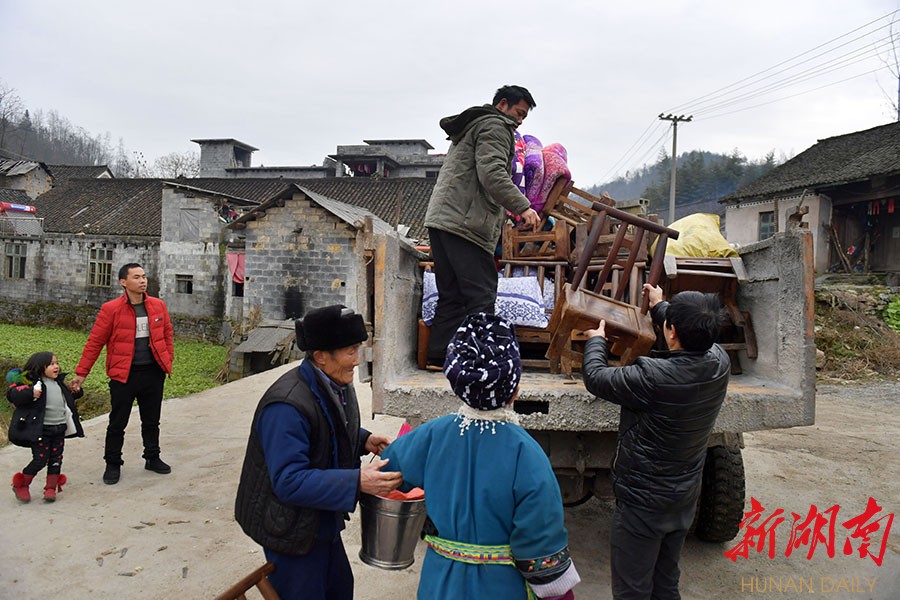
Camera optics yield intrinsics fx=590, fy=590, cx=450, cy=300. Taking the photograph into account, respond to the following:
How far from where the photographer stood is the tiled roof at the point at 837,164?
18.4 metres

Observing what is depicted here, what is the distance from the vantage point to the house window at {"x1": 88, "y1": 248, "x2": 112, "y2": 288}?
2444 centimetres

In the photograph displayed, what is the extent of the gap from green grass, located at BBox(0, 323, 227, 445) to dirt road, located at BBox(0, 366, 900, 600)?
510cm

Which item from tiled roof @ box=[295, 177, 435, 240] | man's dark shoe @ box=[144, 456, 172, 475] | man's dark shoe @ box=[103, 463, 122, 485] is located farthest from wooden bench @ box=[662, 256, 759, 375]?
tiled roof @ box=[295, 177, 435, 240]

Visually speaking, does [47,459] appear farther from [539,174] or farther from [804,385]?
[804,385]

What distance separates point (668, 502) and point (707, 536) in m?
1.55

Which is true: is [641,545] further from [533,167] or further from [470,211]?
[533,167]

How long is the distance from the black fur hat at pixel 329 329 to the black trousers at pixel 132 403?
322cm

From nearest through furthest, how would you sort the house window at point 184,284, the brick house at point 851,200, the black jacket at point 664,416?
1. the black jacket at point 664,416
2. the brick house at point 851,200
3. the house window at point 184,284

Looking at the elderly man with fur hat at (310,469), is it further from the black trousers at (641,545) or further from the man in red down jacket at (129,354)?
the man in red down jacket at (129,354)

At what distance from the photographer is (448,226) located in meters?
3.20

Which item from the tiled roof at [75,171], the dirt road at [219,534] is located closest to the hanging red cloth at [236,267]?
the dirt road at [219,534]

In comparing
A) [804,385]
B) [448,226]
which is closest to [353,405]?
[448,226]

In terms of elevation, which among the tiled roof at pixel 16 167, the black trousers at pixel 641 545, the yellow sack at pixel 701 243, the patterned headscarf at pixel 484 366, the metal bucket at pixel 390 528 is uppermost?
the tiled roof at pixel 16 167

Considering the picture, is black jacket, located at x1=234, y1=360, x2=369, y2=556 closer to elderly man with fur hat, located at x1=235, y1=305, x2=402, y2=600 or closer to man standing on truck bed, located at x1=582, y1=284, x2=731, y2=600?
elderly man with fur hat, located at x1=235, y1=305, x2=402, y2=600
